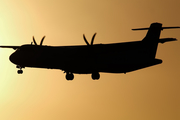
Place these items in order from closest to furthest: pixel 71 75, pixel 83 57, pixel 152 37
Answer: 1. pixel 71 75
2. pixel 83 57
3. pixel 152 37

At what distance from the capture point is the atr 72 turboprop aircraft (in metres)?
35.7

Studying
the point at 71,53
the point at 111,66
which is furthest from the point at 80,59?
the point at 111,66

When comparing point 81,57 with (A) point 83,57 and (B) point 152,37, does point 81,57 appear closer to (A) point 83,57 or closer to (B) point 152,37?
(A) point 83,57

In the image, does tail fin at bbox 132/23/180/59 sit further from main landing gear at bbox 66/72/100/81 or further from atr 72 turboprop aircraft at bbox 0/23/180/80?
main landing gear at bbox 66/72/100/81

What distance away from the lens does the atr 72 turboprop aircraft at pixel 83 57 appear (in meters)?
35.7

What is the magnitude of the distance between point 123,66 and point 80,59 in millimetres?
6848

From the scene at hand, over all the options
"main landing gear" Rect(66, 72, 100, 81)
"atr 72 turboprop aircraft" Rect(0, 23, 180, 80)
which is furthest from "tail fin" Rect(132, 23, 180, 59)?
"main landing gear" Rect(66, 72, 100, 81)

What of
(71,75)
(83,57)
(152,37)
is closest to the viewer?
(71,75)

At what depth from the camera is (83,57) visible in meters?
37.1

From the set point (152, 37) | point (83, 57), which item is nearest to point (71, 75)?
point (83, 57)

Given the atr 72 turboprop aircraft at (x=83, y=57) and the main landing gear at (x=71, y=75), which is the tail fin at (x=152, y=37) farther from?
the main landing gear at (x=71, y=75)

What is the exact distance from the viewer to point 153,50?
43.4 metres

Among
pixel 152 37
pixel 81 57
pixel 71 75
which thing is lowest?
pixel 71 75

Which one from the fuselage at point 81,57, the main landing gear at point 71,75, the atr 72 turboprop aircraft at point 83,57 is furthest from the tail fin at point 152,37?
the main landing gear at point 71,75
